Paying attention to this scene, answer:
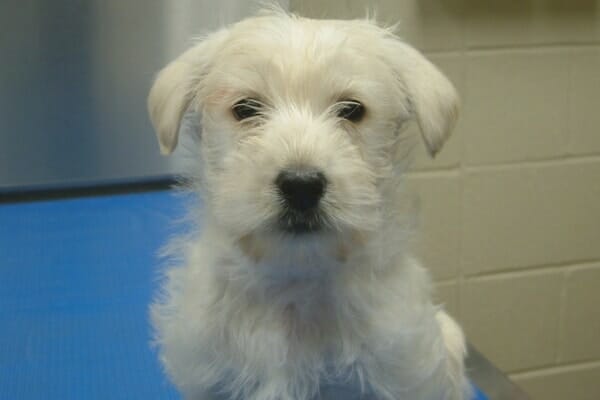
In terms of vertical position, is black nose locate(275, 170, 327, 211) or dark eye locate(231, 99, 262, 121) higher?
dark eye locate(231, 99, 262, 121)

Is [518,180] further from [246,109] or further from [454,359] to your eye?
[246,109]

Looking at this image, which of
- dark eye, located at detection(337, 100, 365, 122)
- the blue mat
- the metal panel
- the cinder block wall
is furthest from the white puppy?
the metal panel

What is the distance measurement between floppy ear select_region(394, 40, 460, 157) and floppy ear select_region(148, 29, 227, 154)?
25 centimetres

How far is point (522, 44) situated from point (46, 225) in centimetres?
119

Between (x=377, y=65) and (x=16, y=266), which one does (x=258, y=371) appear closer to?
(x=377, y=65)

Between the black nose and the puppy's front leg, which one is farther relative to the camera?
the puppy's front leg

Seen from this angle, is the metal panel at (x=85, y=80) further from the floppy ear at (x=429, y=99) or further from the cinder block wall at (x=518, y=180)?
the floppy ear at (x=429, y=99)

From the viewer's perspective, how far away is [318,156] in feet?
2.94

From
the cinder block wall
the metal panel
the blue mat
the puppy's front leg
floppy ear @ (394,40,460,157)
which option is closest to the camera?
floppy ear @ (394,40,460,157)

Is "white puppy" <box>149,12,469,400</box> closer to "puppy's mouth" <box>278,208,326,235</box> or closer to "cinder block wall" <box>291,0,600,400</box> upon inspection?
"puppy's mouth" <box>278,208,326,235</box>

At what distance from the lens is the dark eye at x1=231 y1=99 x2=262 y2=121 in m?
0.98

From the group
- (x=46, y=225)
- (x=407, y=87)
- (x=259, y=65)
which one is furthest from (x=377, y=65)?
(x=46, y=225)

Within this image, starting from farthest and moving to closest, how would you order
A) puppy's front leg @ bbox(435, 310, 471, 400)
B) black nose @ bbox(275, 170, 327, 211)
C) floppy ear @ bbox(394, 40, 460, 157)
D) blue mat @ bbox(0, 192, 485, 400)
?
blue mat @ bbox(0, 192, 485, 400)
puppy's front leg @ bbox(435, 310, 471, 400)
floppy ear @ bbox(394, 40, 460, 157)
black nose @ bbox(275, 170, 327, 211)

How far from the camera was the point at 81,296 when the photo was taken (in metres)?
1.58
